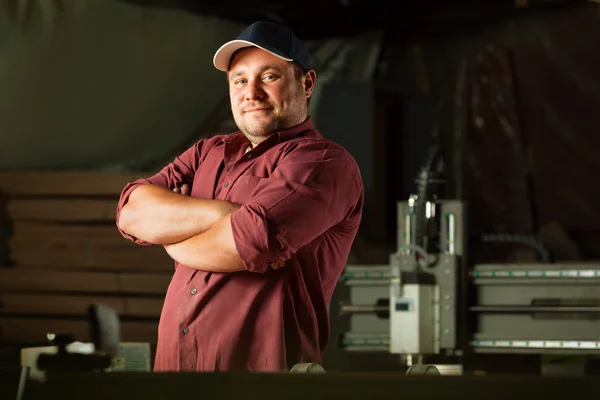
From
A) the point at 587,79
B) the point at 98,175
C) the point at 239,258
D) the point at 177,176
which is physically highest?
the point at 587,79

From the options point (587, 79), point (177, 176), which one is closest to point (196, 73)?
point (587, 79)

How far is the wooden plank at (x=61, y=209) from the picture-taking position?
516cm

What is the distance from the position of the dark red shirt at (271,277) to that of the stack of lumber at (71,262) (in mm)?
3201

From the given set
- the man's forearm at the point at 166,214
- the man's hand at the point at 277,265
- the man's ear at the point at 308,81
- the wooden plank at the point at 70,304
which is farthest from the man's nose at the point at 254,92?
the wooden plank at the point at 70,304

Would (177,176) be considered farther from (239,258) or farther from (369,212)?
(369,212)

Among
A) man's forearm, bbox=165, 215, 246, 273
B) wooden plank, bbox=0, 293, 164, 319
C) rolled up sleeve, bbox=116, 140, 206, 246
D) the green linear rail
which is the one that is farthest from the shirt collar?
wooden plank, bbox=0, 293, 164, 319

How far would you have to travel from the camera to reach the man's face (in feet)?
6.81

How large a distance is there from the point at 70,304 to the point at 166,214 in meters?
3.42

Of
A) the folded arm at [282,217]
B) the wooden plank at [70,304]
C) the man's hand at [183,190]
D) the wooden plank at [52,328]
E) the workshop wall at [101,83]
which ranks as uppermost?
the workshop wall at [101,83]

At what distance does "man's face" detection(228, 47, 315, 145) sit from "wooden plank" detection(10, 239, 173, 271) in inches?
124

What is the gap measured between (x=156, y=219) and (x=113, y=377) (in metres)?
1.12

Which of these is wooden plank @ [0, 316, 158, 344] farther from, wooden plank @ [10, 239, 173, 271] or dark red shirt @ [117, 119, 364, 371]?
dark red shirt @ [117, 119, 364, 371]

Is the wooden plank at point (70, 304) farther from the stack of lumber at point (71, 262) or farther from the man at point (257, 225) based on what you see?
the man at point (257, 225)

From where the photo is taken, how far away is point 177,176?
2.20m
